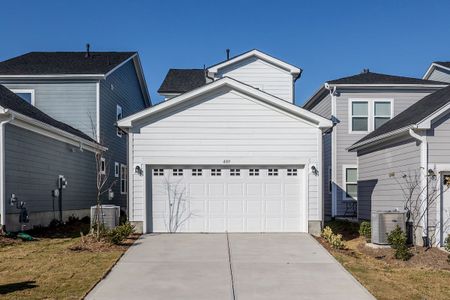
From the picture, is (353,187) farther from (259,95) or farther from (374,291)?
(374,291)

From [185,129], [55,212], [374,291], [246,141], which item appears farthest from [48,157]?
[374,291]

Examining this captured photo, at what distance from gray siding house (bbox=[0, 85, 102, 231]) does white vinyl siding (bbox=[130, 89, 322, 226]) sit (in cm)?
344

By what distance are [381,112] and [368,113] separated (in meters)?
0.55

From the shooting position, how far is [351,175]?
20578 mm

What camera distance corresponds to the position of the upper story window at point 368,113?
20.2 metres

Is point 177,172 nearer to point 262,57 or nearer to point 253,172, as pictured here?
point 253,172

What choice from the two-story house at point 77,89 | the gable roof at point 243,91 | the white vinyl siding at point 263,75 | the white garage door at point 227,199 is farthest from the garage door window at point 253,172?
the two-story house at point 77,89

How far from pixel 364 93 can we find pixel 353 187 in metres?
4.00

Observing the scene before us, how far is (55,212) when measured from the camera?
17.0 m

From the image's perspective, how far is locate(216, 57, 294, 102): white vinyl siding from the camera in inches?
849

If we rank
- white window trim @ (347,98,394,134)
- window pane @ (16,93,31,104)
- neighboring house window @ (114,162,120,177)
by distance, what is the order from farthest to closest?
neighboring house window @ (114,162,120,177) < window pane @ (16,93,31,104) < white window trim @ (347,98,394,134)

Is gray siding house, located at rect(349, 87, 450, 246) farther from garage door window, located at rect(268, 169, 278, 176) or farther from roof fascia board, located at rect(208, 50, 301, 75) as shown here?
roof fascia board, located at rect(208, 50, 301, 75)

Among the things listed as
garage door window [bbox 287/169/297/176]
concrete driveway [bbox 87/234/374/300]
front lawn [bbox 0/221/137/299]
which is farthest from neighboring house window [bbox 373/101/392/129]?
front lawn [bbox 0/221/137/299]

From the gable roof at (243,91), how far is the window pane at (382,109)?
22.5ft
